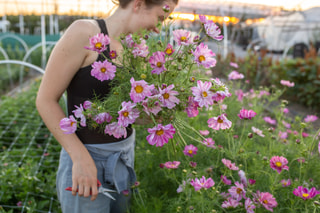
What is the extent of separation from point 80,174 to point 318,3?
618cm

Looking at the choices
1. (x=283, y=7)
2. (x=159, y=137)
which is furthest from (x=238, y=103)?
(x=283, y=7)

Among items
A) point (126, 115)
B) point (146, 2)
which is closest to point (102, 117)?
point (126, 115)

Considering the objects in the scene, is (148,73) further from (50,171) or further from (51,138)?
(51,138)

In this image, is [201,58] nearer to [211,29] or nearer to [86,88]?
[211,29]

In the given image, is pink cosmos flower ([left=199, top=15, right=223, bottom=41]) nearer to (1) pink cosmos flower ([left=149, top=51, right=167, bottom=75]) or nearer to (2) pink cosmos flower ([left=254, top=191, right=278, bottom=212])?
(1) pink cosmos flower ([left=149, top=51, right=167, bottom=75])

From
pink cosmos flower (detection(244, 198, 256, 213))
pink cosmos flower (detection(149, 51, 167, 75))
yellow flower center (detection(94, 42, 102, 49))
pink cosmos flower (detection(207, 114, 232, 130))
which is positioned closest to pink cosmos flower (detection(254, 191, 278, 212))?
pink cosmos flower (detection(244, 198, 256, 213))

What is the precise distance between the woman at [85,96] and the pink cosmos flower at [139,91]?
395 mm

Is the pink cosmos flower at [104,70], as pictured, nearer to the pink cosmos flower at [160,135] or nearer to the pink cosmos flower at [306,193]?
the pink cosmos flower at [160,135]

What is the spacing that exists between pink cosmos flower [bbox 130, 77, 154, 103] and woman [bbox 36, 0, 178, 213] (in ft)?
1.30

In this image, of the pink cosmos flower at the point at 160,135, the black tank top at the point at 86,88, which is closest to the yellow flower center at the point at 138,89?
the pink cosmos flower at the point at 160,135

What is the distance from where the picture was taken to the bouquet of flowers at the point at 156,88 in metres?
0.72

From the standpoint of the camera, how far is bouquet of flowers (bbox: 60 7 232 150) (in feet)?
2.36

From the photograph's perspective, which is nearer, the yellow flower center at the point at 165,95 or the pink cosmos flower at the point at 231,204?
the yellow flower center at the point at 165,95

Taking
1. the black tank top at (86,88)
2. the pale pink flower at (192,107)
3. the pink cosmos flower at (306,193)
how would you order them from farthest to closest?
the black tank top at (86,88) < the pink cosmos flower at (306,193) < the pale pink flower at (192,107)
